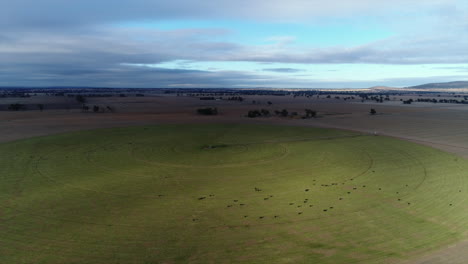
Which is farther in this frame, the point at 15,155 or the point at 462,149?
the point at 462,149

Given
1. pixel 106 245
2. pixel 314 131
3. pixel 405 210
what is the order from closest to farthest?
pixel 106 245 < pixel 405 210 < pixel 314 131

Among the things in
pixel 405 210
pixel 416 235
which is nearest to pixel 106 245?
pixel 416 235

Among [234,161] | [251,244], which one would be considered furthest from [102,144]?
[251,244]

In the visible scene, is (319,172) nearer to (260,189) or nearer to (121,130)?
(260,189)

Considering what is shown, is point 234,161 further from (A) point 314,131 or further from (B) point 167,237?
(A) point 314,131

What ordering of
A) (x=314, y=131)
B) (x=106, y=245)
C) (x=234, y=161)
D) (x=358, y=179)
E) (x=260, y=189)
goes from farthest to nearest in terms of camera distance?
1. (x=314, y=131)
2. (x=234, y=161)
3. (x=358, y=179)
4. (x=260, y=189)
5. (x=106, y=245)

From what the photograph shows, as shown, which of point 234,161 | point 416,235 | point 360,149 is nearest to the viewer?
point 416,235
